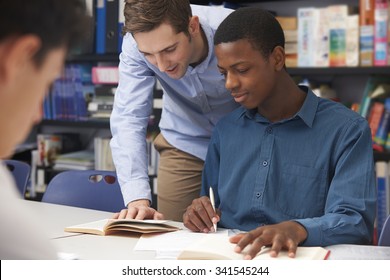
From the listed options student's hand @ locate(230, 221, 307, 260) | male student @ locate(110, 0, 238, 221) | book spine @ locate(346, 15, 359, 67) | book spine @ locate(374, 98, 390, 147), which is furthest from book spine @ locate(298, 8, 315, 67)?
student's hand @ locate(230, 221, 307, 260)

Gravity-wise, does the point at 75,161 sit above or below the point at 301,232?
below

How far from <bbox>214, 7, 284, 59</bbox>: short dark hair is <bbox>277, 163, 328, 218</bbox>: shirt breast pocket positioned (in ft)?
0.95

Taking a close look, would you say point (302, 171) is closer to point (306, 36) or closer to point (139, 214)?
point (139, 214)

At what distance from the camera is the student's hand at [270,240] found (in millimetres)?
1063

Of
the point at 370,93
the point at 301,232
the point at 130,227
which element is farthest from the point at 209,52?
the point at 370,93

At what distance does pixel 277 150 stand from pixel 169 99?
53 cm

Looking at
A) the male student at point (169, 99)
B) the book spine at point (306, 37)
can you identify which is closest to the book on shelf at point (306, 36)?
the book spine at point (306, 37)

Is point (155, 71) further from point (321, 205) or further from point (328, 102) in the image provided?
point (321, 205)

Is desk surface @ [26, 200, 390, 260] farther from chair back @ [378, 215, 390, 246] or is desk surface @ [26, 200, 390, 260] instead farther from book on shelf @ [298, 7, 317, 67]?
book on shelf @ [298, 7, 317, 67]

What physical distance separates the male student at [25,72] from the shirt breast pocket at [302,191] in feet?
2.92

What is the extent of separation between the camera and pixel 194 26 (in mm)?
1609

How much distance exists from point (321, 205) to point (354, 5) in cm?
139

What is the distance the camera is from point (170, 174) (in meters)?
1.88

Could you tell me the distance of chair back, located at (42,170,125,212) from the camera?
5.95ft
